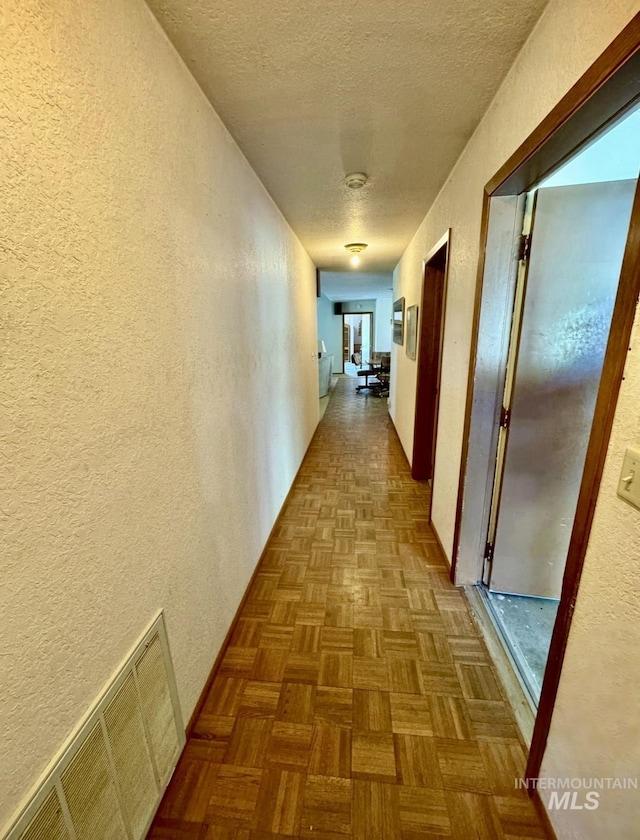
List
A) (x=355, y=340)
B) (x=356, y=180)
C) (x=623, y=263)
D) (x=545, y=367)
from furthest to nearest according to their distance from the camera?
(x=355, y=340)
(x=356, y=180)
(x=545, y=367)
(x=623, y=263)

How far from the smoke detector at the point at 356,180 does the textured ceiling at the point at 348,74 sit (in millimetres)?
46

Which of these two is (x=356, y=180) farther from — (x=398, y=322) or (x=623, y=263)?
(x=398, y=322)

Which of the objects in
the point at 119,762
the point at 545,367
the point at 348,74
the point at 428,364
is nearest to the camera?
the point at 119,762

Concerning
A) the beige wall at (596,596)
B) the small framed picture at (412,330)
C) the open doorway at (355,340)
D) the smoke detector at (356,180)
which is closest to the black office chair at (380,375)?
the small framed picture at (412,330)

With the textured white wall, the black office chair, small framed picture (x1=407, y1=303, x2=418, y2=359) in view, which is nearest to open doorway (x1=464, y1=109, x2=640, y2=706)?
the textured white wall

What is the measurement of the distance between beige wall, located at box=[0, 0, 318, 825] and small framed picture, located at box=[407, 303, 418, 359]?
221 cm

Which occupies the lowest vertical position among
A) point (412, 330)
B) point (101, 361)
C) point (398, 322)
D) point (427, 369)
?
point (427, 369)

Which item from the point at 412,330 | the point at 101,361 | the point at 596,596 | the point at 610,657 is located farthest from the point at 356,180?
the point at 610,657

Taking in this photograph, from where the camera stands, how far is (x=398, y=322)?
4449mm

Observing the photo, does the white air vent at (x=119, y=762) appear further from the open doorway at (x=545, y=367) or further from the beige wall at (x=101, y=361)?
the open doorway at (x=545, y=367)

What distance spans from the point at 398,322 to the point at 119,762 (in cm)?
451

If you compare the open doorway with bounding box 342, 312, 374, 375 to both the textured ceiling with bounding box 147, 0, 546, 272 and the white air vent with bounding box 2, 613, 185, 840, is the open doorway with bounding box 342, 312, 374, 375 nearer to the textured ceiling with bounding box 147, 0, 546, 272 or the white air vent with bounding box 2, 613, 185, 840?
the textured ceiling with bounding box 147, 0, 546, 272

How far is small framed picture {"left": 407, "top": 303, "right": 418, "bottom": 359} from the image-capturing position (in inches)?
126

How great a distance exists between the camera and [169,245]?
3.40 feet
